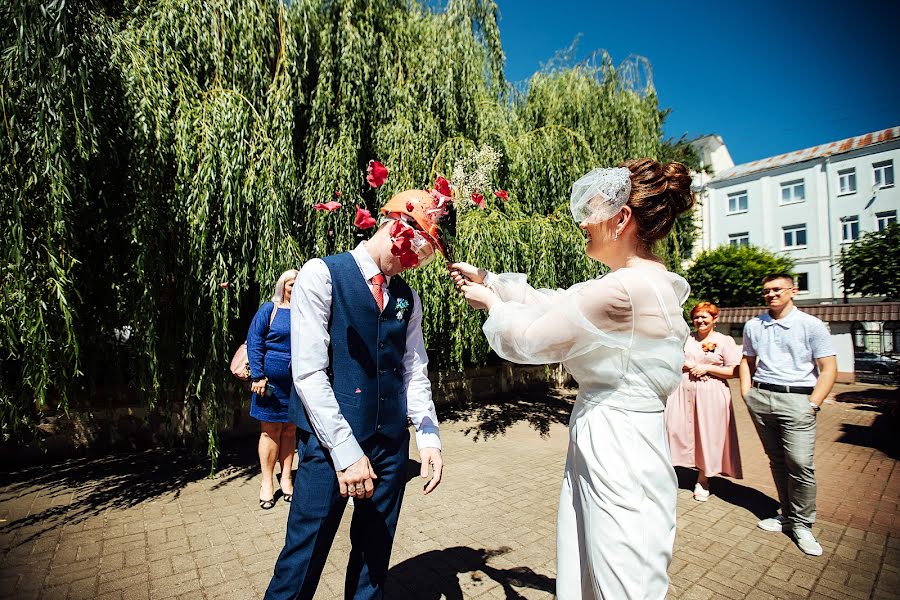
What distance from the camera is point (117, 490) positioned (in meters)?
4.64

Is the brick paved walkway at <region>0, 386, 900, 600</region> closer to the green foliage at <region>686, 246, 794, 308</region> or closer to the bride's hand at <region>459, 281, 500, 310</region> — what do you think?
the bride's hand at <region>459, 281, 500, 310</region>

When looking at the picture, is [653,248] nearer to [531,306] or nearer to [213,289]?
[531,306]

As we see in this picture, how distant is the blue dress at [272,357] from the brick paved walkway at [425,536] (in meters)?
0.94

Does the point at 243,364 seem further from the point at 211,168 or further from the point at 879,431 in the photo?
the point at 879,431

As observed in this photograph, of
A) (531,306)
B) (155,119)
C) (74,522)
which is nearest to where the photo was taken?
(531,306)

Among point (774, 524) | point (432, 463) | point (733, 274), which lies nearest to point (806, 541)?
point (774, 524)

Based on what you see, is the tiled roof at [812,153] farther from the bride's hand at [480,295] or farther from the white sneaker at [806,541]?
the bride's hand at [480,295]

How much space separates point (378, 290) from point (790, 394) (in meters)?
3.77

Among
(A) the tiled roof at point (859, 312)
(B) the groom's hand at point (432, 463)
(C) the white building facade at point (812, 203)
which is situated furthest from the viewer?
(C) the white building facade at point (812, 203)

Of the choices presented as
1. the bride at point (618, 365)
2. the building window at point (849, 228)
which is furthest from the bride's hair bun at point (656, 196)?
the building window at point (849, 228)

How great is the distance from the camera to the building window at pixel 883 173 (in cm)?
2394

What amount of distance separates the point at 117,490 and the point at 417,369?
4.24m

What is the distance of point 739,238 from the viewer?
99.3 feet

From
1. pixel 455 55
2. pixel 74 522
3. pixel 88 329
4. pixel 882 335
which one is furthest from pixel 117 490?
pixel 882 335
